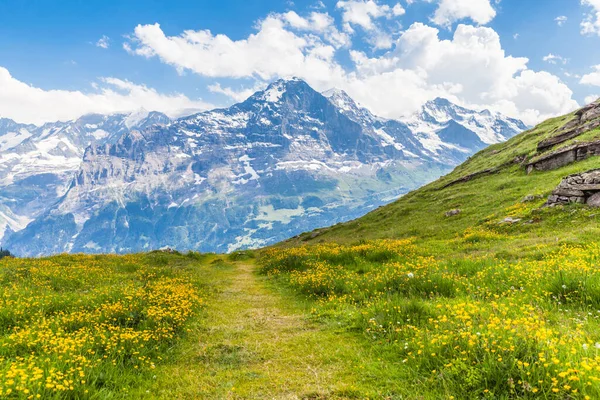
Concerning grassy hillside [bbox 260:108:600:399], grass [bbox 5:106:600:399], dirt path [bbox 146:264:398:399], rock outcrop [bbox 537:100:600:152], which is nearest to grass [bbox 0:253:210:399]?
grass [bbox 5:106:600:399]

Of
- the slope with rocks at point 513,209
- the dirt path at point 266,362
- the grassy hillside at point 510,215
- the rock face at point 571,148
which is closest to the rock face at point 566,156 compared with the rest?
the rock face at point 571,148

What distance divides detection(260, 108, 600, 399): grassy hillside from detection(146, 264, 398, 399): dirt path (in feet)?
2.95

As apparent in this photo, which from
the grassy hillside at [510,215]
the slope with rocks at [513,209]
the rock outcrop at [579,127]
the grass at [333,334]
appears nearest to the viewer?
the grass at [333,334]

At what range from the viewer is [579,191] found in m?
23.2

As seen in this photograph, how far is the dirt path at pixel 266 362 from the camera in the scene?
274 inches

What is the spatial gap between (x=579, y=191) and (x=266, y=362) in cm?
2631

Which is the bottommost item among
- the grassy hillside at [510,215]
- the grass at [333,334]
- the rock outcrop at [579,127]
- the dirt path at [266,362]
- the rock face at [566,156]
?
the dirt path at [266,362]

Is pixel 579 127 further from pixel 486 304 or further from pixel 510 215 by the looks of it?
pixel 486 304

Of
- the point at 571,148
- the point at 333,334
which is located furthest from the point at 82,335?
the point at 571,148

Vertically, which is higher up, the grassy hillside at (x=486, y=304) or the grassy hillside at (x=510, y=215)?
the grassy hillside at (x=510, y=215)

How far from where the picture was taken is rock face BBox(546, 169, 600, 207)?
22.4 m

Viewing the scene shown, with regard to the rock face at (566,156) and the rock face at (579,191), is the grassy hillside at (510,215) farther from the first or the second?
the rock face at (566,156)

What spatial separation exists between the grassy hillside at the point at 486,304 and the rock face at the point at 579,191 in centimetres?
88

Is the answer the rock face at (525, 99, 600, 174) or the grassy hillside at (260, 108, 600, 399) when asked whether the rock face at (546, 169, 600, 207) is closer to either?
the grassy hillside at (260, 108, 600, 399)
